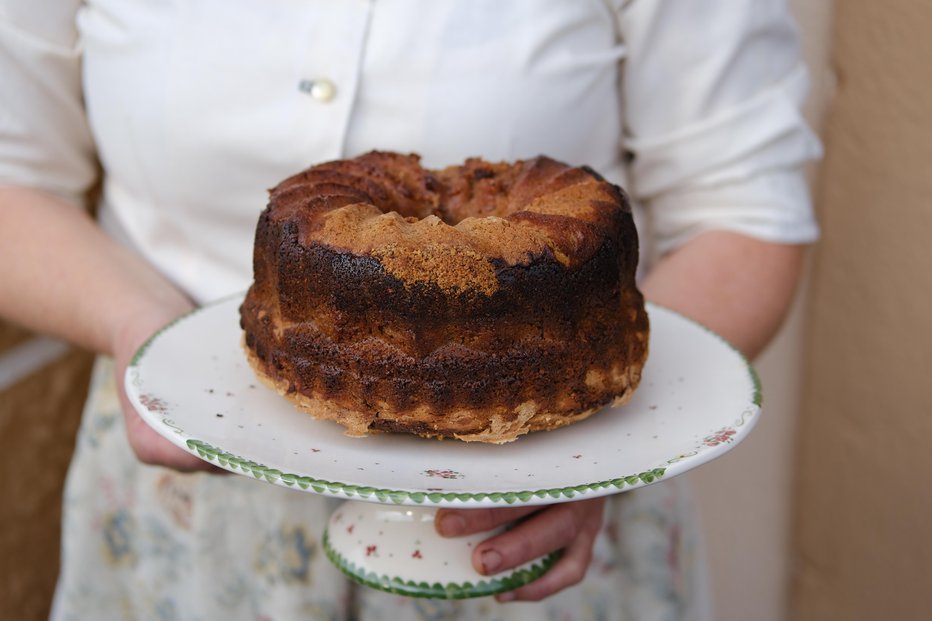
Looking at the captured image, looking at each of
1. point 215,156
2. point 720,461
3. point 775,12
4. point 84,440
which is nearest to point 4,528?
point 84,440

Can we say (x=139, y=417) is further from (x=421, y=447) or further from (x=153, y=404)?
(x=421, y=447)

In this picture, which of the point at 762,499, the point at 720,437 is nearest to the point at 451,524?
the point at 720,437

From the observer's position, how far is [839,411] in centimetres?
201

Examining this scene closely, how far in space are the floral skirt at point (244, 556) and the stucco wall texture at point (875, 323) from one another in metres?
0.57

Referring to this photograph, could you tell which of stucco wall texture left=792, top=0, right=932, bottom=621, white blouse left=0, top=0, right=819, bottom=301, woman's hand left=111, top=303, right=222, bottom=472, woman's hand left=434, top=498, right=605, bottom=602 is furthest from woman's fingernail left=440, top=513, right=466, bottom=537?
stucco wall texture left=792, top=0, right=932, bottom=621

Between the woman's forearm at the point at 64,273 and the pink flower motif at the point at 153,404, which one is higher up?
the pink flower motif at the point at 153,404

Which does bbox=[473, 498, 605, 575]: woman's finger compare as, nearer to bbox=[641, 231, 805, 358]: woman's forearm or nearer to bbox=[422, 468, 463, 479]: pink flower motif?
bbox=[422, 468, 463, 479]: pink flower motif

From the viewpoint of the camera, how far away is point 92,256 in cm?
135

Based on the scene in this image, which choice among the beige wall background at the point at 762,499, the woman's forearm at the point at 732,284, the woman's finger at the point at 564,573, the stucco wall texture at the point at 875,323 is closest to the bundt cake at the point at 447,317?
the woman's finger at the point at 564,573

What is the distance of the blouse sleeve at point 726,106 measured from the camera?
1316 millimetres

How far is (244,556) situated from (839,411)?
126cm

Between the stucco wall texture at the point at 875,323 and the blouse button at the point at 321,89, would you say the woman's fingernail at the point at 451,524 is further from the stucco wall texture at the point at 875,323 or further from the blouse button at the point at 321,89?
the stucco wall texture at the point at 875,323

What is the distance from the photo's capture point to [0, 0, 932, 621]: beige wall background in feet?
5.88

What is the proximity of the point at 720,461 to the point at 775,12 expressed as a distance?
1.20 metres
